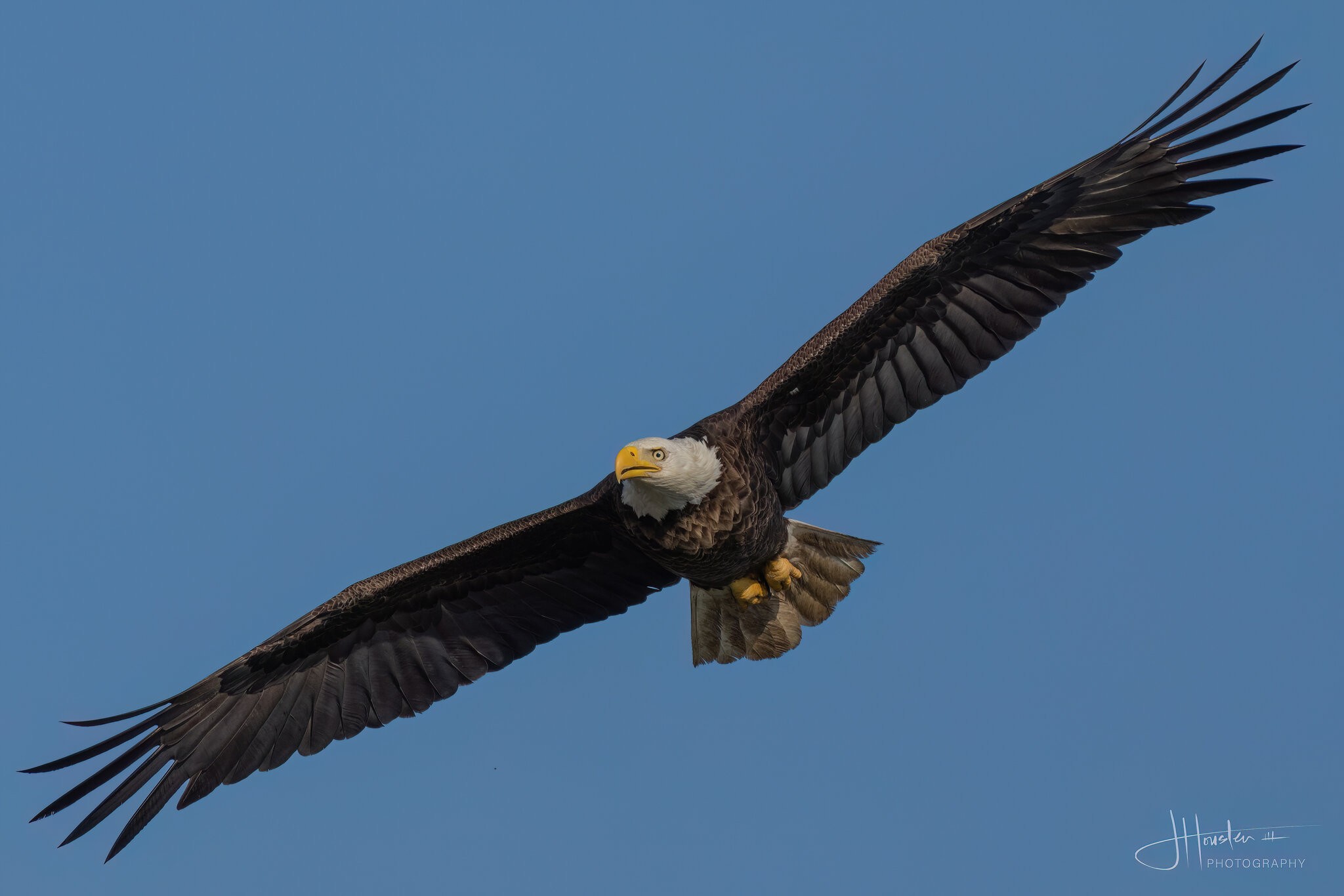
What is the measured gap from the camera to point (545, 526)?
34.0 ft

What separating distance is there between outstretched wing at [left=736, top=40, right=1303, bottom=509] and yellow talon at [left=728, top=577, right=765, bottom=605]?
630mm

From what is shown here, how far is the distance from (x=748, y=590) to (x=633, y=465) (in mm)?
1910

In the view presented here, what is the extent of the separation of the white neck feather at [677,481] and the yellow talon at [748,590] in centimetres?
148

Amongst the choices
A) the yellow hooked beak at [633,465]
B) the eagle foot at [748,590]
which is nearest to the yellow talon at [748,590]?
the eagle foot at [748,590]

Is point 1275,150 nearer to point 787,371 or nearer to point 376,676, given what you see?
point 787,371

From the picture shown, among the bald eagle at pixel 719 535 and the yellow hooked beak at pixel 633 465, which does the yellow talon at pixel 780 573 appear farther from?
the yellow hooked beak at pixel 633 465

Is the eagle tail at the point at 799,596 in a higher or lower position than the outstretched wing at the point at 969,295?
lower

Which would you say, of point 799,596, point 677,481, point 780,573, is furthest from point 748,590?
point 677,481

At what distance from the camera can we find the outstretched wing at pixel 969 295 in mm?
9445

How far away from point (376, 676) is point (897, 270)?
435 cm

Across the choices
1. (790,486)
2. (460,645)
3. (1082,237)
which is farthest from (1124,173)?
(460,645)

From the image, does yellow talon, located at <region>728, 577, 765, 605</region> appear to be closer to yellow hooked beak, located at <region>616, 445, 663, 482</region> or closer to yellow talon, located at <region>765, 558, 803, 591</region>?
yellow talon, located at <region>765, 558, 803, 591</region>

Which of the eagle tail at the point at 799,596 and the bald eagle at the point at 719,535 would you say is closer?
the bald eagle at the point at 719,535

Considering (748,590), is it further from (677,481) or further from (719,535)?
(677,481)
